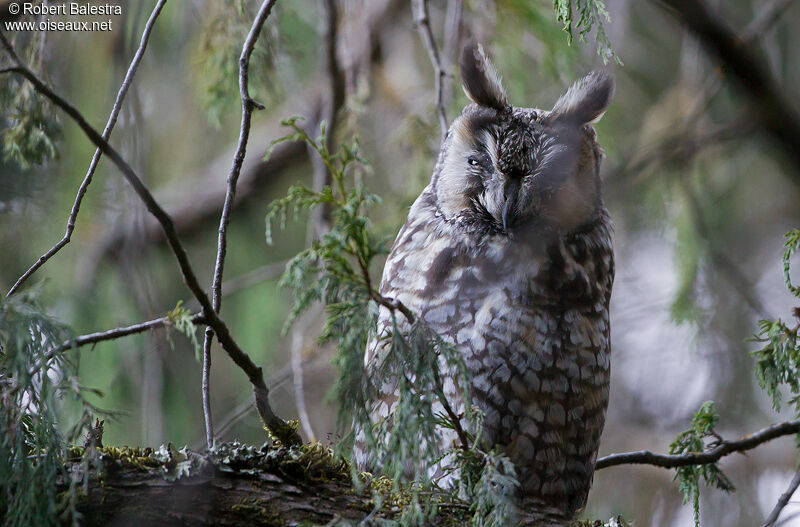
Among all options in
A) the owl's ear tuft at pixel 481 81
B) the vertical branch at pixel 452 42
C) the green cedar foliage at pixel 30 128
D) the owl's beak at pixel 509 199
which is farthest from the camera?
the vertical branch at pixel 452 42

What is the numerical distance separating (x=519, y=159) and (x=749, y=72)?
0.66 meters

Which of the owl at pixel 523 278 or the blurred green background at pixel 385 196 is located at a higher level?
the blurred green background at pixel 385 196

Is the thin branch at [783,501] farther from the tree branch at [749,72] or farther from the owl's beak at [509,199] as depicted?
the owl's beak at [509,199]

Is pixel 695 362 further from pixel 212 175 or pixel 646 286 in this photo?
pixel 212 175

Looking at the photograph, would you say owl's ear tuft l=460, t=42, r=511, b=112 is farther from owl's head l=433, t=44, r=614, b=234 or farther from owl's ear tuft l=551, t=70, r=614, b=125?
owl's ear tuft l=551, t=70, r=614, b=125

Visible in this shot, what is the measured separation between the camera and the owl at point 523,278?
2227mm

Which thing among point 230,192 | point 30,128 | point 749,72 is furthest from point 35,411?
point 749,72

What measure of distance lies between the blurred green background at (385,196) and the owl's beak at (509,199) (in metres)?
0.64

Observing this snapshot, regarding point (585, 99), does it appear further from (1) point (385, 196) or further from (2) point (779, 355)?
(1) point (385, 196)

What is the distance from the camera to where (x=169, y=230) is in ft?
4.55

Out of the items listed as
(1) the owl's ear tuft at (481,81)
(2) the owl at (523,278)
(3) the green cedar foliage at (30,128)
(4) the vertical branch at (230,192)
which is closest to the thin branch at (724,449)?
(2) the owl at (523,278)

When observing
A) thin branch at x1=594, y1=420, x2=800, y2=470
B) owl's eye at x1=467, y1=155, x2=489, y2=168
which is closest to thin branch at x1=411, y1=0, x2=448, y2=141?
owl's eye at x1=467, y1=155, x2=489, y2=168
